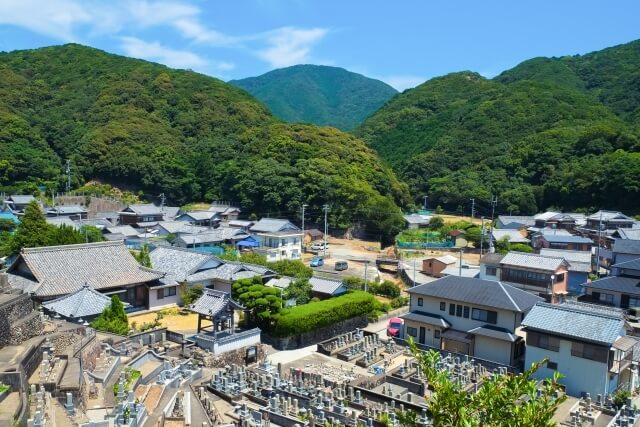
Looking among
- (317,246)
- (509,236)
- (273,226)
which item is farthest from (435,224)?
(273,226)

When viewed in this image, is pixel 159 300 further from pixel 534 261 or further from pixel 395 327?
pixel 534 261

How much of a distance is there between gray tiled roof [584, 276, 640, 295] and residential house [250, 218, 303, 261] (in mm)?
26454

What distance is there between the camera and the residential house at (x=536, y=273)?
31.8 metres

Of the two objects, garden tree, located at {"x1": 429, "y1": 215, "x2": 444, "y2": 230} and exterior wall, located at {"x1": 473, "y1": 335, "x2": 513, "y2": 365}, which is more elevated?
garden tree, located at {"x1": 429, "y1": 215, "x2": 444, "y2": 230}

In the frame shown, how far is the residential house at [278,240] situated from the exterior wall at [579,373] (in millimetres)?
29305

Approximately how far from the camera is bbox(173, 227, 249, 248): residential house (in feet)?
147

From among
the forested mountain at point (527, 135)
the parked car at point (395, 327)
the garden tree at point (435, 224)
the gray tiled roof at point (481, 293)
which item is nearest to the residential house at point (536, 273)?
the gray tiled roof at point (481, 293)

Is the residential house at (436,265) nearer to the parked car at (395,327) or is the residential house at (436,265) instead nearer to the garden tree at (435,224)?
the parked car at (395,327)

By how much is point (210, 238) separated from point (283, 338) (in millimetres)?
24102

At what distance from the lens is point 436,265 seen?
1608 inches

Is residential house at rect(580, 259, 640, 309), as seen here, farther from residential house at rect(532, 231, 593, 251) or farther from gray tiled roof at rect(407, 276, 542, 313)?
residential house at rect(532, 231, 593, 251)

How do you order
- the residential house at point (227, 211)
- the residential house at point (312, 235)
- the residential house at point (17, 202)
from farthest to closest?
1. the residential house at point (227, 211)
2. the residential house at point (312, 235)
3. the residential house at point (17, 202)

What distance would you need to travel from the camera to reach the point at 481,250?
49281 millimetres

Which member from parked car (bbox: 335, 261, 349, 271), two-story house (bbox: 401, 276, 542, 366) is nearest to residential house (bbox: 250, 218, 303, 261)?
parked car (bbox: 335, 261, 349, 271)
